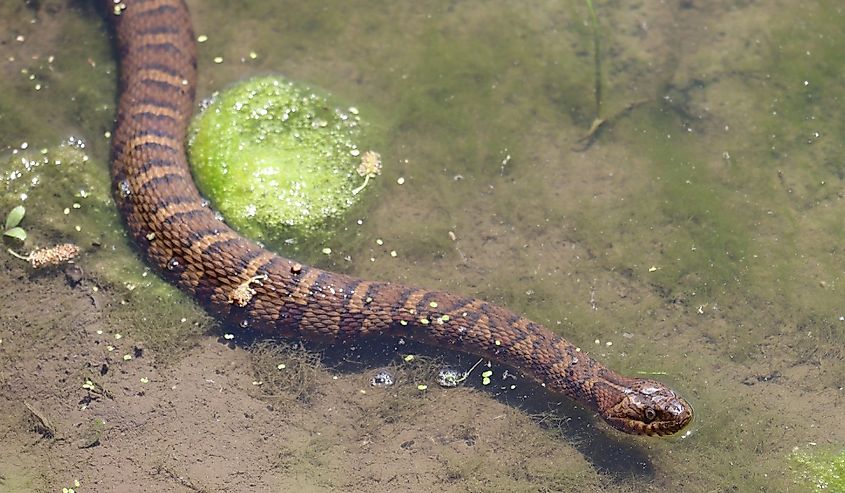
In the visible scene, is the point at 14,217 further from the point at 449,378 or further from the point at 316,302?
the point at 449,378

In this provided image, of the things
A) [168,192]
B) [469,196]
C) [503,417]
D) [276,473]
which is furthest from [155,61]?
[503,417]

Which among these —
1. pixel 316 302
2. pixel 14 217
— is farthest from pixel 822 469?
pixel 14 217

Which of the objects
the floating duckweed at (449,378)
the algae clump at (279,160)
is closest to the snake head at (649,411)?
the floating duckweed at (449,378)

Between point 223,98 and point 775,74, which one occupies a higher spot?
point 775,74

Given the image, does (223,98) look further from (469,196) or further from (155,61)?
(469,196)

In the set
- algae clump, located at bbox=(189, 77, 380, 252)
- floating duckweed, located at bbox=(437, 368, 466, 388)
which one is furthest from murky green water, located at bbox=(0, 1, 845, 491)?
floating duckweed, located at bbox=(437, 368, 466, 388)

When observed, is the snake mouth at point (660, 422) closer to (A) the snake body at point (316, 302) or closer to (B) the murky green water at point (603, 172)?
(A) the snake body at point (316, 302)
